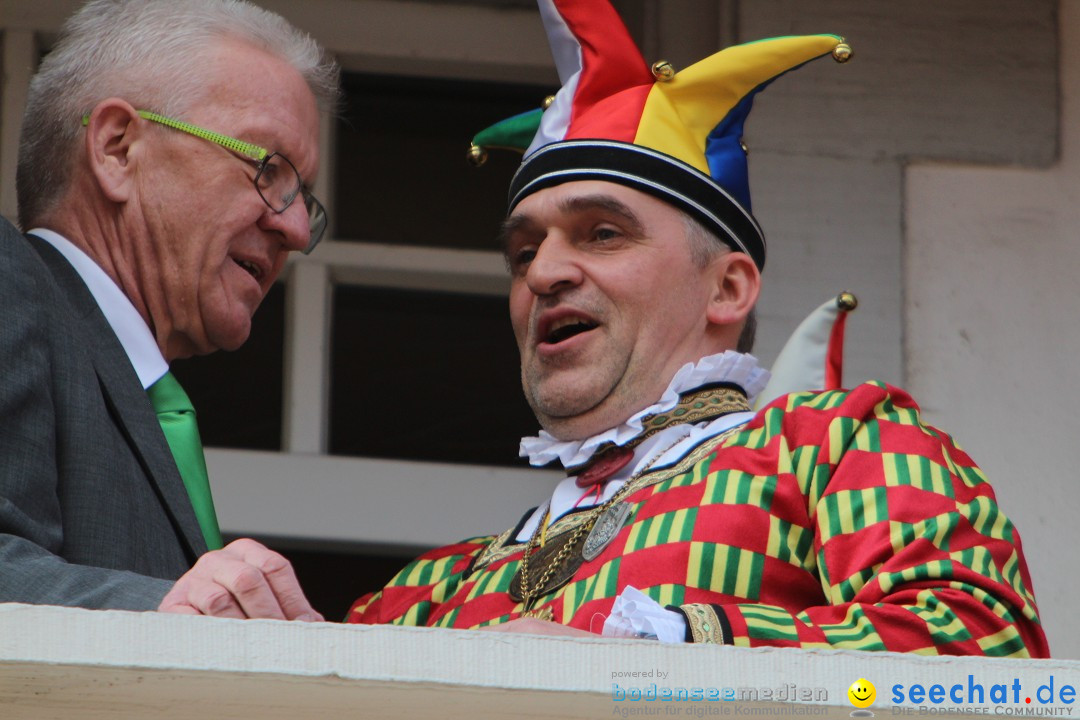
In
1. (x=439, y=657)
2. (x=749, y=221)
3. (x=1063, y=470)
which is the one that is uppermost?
(x=749, y=221)

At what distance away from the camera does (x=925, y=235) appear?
3.36 meters

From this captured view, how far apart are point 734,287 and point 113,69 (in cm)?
92

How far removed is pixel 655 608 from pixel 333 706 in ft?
1.66

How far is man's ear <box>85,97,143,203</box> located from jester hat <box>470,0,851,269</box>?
0.57m

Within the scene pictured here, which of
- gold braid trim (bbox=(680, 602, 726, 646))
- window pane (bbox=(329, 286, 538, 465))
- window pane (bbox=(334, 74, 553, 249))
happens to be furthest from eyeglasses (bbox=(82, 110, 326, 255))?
window pane (bbox=(329, 286, 538, 465))

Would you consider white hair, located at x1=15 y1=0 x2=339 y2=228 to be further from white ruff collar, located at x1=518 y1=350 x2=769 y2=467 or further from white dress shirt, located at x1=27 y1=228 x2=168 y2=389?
white ruff collar, located at x1=518 y1=350 x2=769 y2=467

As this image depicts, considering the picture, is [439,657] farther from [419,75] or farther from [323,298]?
[419,75]

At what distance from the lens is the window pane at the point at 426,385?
3957mm

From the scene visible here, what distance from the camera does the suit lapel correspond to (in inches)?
81.3

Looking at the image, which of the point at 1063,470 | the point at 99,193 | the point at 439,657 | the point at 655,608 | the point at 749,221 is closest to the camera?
the point at 439,657

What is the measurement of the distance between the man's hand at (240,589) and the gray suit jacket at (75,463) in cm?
5

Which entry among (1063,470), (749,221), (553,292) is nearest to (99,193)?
(553,292)

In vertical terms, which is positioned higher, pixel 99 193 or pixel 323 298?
pixel 99 193

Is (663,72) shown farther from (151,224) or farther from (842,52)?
(151,224)
